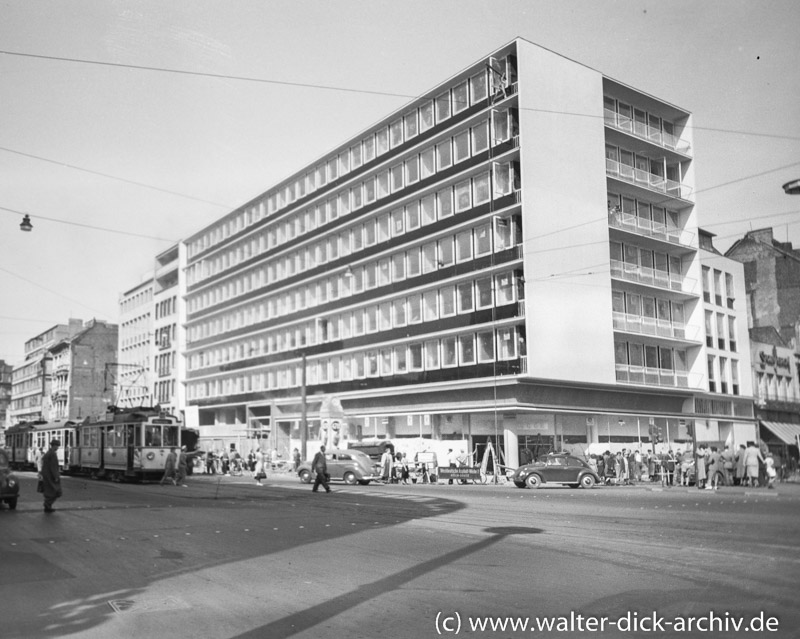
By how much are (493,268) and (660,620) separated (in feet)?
134

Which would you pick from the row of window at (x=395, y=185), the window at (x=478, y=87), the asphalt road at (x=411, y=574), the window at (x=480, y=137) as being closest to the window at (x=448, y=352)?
the row of window at (x=395, y=185)

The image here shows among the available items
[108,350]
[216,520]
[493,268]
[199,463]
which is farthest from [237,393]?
[216,520]

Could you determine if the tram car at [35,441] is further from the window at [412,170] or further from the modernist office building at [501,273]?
the window at [412,170]

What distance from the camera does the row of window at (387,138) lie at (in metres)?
44.9

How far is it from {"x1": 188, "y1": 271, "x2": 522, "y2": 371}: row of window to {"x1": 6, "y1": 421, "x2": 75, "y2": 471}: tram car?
19.0 metres

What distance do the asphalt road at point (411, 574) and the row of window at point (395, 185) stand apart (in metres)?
31.4

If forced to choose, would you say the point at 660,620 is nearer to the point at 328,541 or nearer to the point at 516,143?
the point at 328,541

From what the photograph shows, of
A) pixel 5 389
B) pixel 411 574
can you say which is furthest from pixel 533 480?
pixel 5 389

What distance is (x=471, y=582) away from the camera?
8.16 meters

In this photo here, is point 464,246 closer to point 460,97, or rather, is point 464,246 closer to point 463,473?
point 460,97

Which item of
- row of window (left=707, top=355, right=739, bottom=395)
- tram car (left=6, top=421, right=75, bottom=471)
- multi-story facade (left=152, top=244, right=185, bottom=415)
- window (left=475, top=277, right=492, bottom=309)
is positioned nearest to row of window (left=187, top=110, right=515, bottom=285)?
window (left=475, top=277, right=492, bottom=309)

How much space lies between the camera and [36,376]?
113 metres

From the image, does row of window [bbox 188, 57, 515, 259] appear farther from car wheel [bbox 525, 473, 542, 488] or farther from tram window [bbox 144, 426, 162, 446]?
tram window [bbox 144, 426, 162, 446]

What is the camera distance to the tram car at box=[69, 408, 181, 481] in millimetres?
37625
